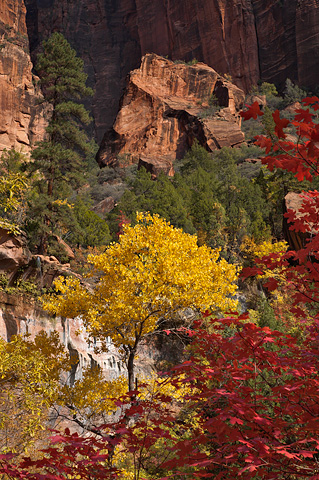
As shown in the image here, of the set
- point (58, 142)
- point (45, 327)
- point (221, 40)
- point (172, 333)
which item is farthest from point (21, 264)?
point (221, 40)

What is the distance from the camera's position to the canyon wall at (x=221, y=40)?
228 ft

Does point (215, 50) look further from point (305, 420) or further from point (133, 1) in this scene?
point (305, 420)

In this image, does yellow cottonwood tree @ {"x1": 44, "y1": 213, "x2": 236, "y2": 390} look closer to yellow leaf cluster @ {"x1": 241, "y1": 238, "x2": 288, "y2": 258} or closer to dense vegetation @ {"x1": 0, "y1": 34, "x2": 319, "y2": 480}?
dense vegetation @ {"x1": 0, "y1": 34, "x2": 319, "y2": 480}

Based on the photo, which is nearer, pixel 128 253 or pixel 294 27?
pixel 128 253

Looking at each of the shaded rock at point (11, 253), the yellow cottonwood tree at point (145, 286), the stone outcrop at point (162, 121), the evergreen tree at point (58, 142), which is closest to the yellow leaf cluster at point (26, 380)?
the yellow cottonwood tree at point (145, 286)

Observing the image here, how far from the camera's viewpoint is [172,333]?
1841cm

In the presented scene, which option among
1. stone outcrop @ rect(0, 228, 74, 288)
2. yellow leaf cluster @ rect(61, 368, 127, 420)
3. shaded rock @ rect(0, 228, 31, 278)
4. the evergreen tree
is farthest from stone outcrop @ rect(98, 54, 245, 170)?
yellow leaf cluster @ rect(61, 368, 127, 420)

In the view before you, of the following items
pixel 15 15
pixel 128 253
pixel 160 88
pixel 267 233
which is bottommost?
pixel 267 233

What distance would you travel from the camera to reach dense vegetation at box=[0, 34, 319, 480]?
3.07 m

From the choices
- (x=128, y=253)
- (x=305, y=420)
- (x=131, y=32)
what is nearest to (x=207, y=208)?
(x=128, y=253)

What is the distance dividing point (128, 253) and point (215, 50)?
236 feet

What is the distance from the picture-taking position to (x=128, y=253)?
8.38 meters

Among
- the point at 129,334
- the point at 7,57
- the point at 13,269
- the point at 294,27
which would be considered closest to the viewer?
the point at 129,334

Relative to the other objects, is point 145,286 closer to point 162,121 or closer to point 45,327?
point 45,327
